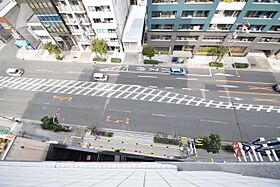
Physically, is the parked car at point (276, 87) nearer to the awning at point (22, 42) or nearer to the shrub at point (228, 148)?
the shrub at point (228, 148)

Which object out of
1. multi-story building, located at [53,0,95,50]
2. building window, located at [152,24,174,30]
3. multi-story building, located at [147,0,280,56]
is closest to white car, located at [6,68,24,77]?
multi-story building, located at [53,0,95,50]

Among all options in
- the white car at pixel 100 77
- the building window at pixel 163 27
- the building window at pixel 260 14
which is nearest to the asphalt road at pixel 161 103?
the white car at pixel 100 77

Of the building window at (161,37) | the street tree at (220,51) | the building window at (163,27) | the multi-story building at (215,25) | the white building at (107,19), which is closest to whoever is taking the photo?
the multi-story building at (215,25)

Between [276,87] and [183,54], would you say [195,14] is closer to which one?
[183,54]

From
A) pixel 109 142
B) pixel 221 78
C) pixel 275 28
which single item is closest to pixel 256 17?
pixel 275 28

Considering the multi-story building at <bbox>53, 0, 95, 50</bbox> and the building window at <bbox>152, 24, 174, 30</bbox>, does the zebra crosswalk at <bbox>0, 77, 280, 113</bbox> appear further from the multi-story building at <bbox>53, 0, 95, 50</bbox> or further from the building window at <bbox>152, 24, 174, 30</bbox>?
the building window at <bbox>152, 24, 174, 30</bbox>
